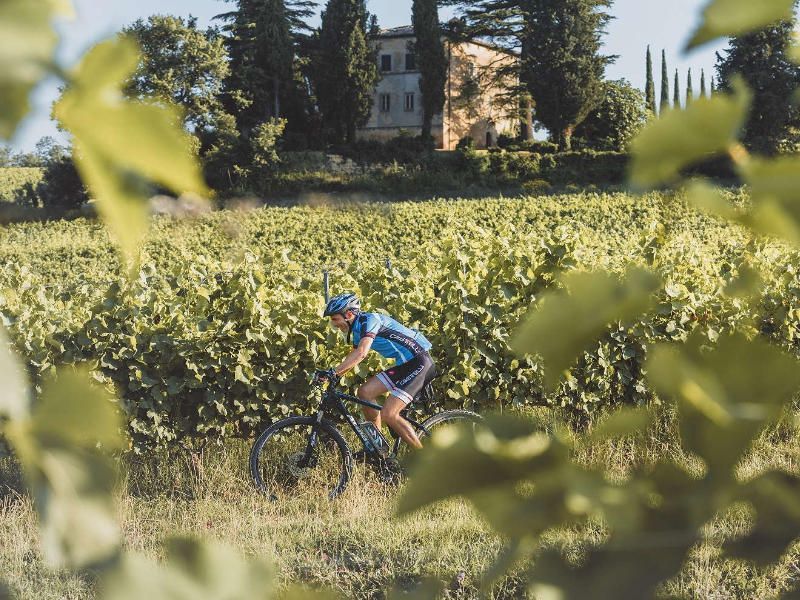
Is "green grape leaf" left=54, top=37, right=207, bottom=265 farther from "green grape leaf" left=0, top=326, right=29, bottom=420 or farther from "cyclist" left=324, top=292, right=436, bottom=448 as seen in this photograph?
"cyclist" left=324, top=292, right=436, bottom=448

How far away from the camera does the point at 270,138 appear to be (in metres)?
36.5

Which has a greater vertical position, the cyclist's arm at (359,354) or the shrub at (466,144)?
the shrub at (466,144)

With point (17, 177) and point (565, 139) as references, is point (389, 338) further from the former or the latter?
point (17, 177)

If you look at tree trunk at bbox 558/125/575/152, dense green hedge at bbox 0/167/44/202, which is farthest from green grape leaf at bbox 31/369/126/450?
dense green hedge at bbox 0/167/44/202

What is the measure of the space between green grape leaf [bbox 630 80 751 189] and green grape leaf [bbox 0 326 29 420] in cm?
22

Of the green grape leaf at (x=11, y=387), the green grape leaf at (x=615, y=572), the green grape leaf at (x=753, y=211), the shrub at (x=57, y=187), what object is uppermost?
the shrub at (x=57, y=187)

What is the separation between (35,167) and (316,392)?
65.4 meters

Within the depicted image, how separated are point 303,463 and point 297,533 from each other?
1052 millimetres

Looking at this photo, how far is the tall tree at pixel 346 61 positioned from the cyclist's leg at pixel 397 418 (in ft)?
115

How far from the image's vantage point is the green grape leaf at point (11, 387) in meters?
0.27

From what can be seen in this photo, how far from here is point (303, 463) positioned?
5.43m

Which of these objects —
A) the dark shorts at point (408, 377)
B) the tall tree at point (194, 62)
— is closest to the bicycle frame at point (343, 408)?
the dark shorts at point (408, 377)

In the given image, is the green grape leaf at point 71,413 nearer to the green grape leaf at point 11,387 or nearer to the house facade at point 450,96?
the green grape leaf at point 11,387

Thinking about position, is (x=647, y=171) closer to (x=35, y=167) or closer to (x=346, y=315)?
(x=346, y=315)
